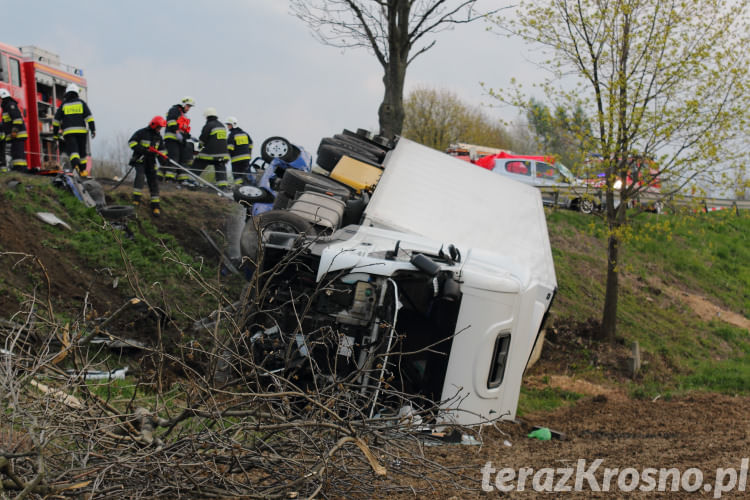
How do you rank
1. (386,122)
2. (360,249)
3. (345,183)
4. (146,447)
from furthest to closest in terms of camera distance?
(386,122)
(345,183)
(360,249)
(146,447)

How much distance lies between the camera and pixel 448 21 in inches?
559

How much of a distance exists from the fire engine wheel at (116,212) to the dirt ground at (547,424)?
894mm

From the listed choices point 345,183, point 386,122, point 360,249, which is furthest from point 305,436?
point 386,122

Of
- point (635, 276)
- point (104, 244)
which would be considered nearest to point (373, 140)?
point (104, 244)

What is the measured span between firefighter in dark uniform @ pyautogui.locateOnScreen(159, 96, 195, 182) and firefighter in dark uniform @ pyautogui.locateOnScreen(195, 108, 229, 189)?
444 mm

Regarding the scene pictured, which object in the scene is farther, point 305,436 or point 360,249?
point 360,249

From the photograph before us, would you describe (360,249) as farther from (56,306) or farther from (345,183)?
(56,306)

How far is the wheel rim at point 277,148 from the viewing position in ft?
34.4

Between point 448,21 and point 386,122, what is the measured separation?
8.12ft

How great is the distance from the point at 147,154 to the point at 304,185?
4369 millimetres

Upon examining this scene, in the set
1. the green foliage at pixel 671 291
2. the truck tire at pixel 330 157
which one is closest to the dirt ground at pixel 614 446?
the green foliage at pixel 671 291

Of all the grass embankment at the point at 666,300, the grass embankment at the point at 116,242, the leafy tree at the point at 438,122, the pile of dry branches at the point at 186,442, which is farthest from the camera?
the leafy tree at the point at 438,122

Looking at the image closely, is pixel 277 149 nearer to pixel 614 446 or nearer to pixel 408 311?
pixel 408 311

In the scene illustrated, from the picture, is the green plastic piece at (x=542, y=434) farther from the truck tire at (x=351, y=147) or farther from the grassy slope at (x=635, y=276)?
the truck tire at (x=351, y=147)
